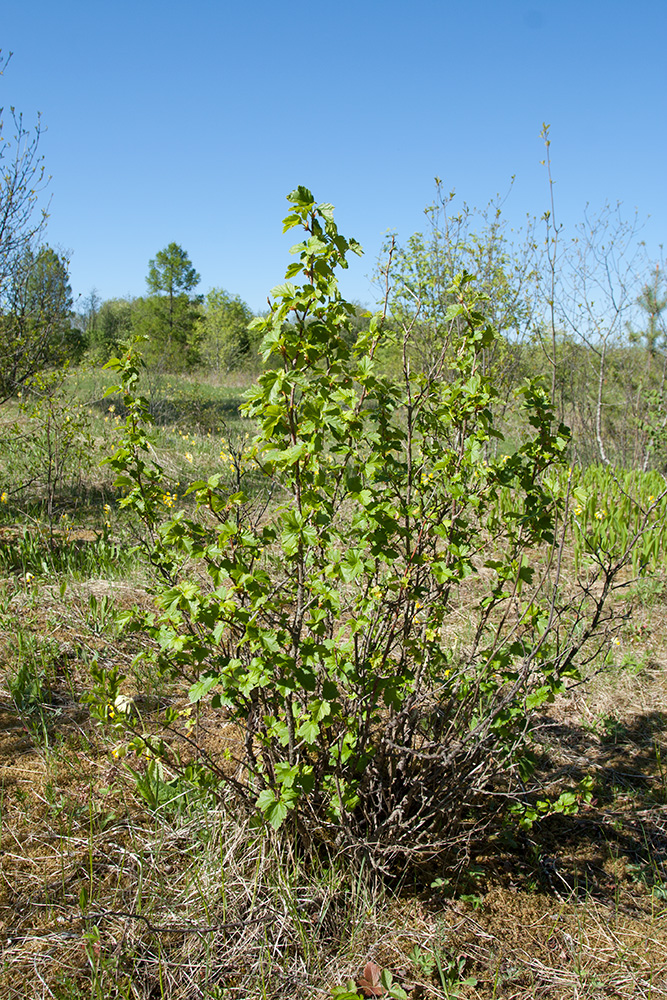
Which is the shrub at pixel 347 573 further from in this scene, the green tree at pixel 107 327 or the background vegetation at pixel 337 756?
the green tree at pixel 107 327

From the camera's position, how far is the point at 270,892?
1.86 m

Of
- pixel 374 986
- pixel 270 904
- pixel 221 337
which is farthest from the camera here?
pixel 221 337

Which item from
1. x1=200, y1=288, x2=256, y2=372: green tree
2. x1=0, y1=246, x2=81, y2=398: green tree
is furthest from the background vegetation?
x1=200, y1=288, x2=256, y2=372: green tree

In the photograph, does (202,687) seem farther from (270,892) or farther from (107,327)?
(107,327)

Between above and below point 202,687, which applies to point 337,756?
below

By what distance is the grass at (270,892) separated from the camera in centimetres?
168

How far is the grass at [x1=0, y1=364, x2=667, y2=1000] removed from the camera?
1.68 meters

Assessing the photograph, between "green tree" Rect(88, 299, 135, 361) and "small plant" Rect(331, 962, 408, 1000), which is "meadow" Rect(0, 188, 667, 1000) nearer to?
"small plant" Rect(331, 962, 408, 1000)

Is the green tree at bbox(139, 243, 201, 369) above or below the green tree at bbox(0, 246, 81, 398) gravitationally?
above

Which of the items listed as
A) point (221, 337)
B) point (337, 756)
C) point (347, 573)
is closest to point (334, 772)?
point (337, 756)

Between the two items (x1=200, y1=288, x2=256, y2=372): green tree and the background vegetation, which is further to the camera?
(x1=200, y1=288, x2=256, y2=372): green tree

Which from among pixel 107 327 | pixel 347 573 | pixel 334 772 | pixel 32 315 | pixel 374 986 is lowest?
pixel 374 986

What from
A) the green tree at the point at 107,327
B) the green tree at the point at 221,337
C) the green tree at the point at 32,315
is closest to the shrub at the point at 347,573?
the green tree at the point at 32,315

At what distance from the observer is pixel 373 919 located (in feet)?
5.98
